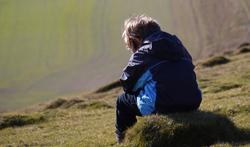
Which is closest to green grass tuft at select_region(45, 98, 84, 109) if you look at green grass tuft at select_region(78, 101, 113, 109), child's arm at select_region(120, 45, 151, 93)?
green grass tuft at select_region(78, 101, 113, 109)

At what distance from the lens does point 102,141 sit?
34.5 ft

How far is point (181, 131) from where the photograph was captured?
28.2ft

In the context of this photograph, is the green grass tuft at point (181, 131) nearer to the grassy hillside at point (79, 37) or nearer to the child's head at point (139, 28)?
the child's head at point (139, 28)

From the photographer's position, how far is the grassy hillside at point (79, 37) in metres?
49.4

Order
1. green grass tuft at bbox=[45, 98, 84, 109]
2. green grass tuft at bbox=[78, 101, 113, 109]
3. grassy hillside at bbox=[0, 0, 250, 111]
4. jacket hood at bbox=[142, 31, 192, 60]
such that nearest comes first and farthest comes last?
jacket hood at bbox=[142, 31, 192, 60]
green grass tuft at bbox=[78, 101, 113, 109]
green grass tuft at bbox=[45, 98, 84, 109]
grassy hillside at bbox=[0, 0, 250, 111]

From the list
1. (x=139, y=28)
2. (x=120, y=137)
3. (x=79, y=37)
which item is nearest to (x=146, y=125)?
(x=120, y=137)

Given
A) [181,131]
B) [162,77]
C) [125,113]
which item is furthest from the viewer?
[125,113]

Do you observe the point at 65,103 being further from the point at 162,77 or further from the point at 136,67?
the point at 162,77

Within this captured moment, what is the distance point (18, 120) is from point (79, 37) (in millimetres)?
40306

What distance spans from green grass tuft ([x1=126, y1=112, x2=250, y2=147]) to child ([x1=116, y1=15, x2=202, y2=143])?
314 millimetres

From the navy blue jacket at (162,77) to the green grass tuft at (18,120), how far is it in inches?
376

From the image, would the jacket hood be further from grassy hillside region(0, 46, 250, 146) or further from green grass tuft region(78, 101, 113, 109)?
green grass tuft region(78, 101, 113, 109)

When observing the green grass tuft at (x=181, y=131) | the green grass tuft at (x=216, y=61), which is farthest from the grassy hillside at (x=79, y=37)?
the green grass tuft at (x=181, y=131)

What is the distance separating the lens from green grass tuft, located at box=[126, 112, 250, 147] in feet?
28.2
